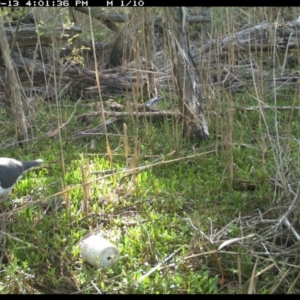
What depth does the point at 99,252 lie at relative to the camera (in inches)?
94.3

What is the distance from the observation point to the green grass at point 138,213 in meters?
2.37

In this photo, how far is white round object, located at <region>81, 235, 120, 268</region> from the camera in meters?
2.41

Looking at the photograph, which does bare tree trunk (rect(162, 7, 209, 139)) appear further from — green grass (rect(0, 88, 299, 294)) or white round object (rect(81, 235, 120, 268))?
white round object (rect(81, 235, 120, 268))

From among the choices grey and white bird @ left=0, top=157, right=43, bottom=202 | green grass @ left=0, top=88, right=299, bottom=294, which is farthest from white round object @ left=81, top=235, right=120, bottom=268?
grey and white bird @ left=0, top=157, right=43, bottom=202

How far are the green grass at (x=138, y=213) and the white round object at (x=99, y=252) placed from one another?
0.14ft

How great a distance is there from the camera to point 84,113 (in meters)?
4.77

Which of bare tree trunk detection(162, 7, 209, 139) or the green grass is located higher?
bare tree trunk detection(162, 7, 209, 139)

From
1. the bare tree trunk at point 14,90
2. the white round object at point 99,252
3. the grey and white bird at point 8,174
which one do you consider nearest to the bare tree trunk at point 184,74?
the bare tree trunk at point 14,90

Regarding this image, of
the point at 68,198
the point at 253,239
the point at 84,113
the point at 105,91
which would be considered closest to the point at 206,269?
the point at 253,239

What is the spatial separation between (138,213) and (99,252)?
0.63 m

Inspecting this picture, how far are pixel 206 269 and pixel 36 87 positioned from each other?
3531 mm

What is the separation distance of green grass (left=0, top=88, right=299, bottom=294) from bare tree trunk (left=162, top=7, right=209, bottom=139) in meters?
0.14

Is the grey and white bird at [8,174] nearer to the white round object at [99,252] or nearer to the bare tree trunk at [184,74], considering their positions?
the white round object at [99,252]

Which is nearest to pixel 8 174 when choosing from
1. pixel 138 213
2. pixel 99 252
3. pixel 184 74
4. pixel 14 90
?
pixel 138 213
